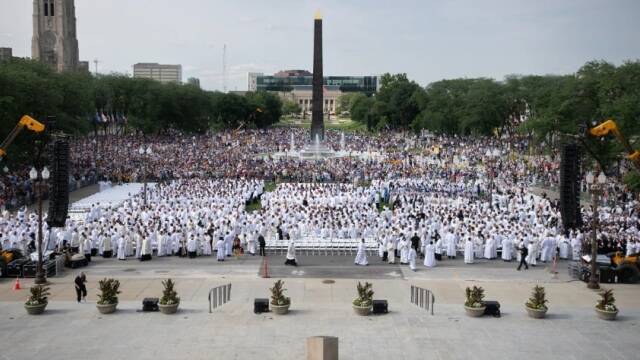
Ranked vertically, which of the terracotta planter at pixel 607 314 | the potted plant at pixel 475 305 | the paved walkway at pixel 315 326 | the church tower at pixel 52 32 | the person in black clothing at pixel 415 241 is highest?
the church tower at pixel 52 32

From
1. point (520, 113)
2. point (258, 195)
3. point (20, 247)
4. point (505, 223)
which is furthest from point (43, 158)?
point (520, 113)

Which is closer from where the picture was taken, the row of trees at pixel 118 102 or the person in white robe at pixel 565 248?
the person in white robe at pixel 565 248

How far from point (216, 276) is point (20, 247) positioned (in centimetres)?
948

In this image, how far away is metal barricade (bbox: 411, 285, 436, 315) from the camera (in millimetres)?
18312

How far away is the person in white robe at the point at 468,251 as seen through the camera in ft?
83.3

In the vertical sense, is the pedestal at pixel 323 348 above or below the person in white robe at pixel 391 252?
below

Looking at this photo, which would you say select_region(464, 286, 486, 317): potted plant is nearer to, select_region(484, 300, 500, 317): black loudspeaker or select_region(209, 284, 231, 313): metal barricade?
select_region(484, 300, 500, 317): black loudspeaker

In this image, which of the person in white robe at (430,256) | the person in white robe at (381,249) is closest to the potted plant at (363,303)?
the person in white robe at (430,256)

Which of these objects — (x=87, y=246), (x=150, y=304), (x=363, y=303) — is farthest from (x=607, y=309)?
(x=87, y=246)

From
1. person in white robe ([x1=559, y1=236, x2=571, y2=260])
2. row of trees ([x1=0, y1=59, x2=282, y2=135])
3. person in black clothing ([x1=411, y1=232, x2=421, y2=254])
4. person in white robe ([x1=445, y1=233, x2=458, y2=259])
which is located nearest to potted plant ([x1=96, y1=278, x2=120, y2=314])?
person in black clothing ([x1=411, y1=232, x2=421, y2=254])

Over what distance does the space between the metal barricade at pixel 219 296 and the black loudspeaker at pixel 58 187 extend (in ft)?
33.1

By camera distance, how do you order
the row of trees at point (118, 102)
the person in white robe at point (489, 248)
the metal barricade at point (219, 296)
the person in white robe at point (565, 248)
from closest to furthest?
the metal barricade at point (219, 296) → the person in white robe at point (489, 248) → the person in white robe at point (565, 248) → the row of trees at point (118, 102)

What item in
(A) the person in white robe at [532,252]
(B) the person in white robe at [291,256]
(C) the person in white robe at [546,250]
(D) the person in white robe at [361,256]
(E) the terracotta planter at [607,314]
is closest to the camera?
(E) the terracotta planter at [607,314]

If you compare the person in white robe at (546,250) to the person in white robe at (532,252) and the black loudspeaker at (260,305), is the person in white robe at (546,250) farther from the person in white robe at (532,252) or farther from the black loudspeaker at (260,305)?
the black loudspeaker at (260,305)
